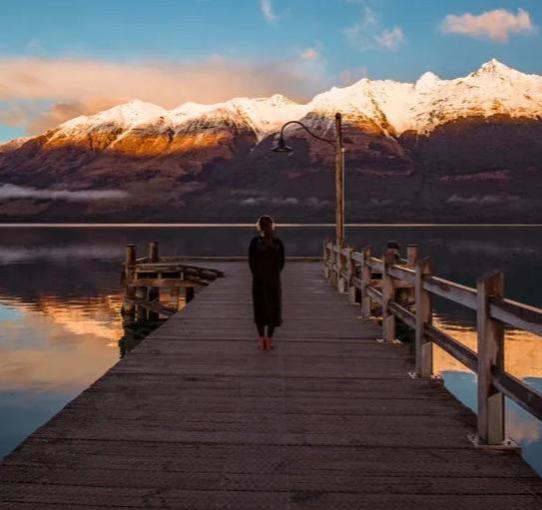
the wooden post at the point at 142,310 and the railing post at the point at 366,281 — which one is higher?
the railing post at the point at 366,281

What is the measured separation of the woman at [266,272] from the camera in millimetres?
10055

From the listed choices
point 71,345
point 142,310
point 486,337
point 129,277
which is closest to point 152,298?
point 142,310

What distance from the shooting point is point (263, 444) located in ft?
19.3

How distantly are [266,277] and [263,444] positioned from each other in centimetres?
442

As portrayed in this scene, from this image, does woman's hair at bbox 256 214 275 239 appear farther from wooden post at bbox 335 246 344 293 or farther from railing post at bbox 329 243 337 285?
railing post at bbox 329 243 337 285

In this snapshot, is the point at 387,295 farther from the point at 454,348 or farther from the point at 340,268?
the point at 340,268

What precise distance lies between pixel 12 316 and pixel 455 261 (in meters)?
52.3

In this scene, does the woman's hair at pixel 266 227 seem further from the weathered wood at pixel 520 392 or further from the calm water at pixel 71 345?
the calm water at pixel 71 345

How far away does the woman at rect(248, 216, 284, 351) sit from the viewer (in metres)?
10.1

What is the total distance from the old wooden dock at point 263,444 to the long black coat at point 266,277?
0.70 m

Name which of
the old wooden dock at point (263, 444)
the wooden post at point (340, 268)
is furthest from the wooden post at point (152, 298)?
the old wooden dock at point (263, 444)

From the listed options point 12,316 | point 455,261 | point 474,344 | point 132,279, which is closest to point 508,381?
point 474,344

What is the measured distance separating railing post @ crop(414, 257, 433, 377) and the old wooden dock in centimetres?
24

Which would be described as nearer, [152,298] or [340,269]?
[340,269]
